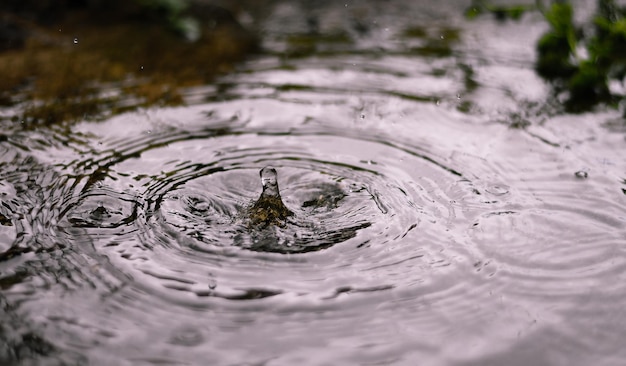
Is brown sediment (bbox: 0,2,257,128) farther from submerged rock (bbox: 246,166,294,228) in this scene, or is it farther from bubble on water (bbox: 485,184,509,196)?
bubble on water (bbox: 485,184,509,196)

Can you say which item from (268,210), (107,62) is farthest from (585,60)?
(107,62)

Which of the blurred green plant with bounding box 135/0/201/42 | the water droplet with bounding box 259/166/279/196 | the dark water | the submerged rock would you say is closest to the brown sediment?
the blurred green plant with bounding box 135/0/201/42

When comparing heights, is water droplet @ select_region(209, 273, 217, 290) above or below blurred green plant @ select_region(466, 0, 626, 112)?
below

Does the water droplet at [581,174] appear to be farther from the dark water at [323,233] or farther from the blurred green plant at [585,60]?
the blurred green plant at [585,60]

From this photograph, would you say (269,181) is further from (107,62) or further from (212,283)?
(107,62)

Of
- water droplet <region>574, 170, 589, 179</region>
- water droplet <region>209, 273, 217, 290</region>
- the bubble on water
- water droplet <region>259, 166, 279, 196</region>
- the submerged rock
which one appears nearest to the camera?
water droplet <region>209, 273, 217, 290</region>

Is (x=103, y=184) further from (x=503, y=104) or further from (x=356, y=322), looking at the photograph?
(x=503, y=104)
